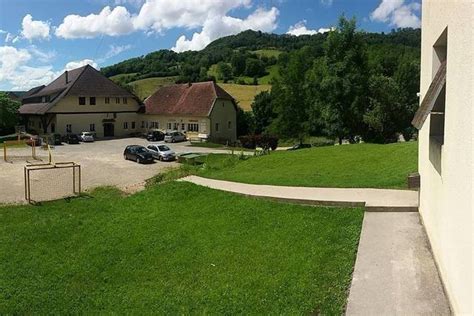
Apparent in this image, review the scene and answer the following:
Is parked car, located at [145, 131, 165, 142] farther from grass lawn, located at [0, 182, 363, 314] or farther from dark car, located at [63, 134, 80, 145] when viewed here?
grass lawn, located at [0, 182, 363, 314]

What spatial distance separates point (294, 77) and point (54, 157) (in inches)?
949

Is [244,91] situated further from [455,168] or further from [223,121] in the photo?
[455,168]

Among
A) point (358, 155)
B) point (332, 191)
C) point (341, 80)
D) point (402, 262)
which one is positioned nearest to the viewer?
point (402, 262)

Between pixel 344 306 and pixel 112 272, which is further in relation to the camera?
pixel 112 272

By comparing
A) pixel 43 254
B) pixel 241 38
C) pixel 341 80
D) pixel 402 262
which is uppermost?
pixel 241 38

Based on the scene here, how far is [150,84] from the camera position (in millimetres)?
110062

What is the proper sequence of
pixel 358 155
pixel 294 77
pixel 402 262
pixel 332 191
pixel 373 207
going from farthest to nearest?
pixel 294 77 → pixel 358 155 → pixel 332 191 → pixel 373 207 → pixel 402 262

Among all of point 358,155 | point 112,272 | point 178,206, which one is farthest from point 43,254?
point 358,155

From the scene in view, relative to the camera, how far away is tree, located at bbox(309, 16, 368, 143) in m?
36.5

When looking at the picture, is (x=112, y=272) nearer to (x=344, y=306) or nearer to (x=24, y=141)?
(x=344, y=306)

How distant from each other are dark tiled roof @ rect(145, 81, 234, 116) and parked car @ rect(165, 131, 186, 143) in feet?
12.4

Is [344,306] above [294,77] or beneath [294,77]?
Result: beneath

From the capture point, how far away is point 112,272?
400 inches

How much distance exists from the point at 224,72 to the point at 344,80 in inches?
2933
